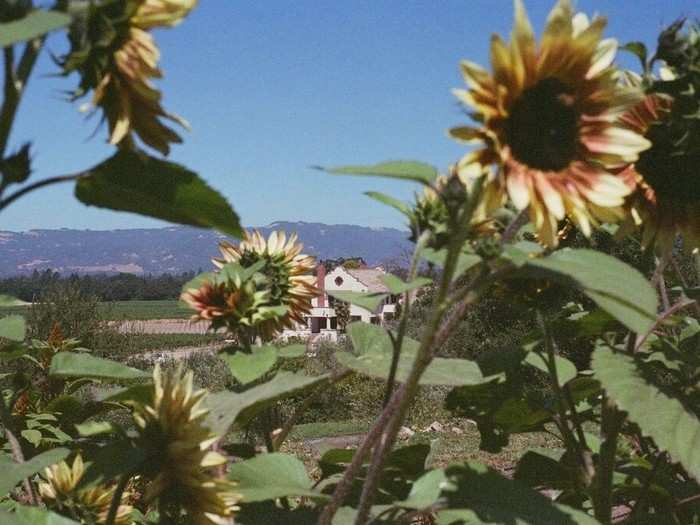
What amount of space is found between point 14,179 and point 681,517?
3.84 ft

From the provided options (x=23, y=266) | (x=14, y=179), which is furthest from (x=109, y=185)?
(x=23, y=266)

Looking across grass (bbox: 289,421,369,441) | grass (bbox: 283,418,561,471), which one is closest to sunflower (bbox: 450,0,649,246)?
grass (bbox: 283,418,561,471)

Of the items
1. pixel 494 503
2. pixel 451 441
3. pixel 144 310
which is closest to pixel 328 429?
pixel 451 441

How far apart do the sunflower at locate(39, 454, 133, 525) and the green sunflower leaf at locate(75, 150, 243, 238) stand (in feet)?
1.76

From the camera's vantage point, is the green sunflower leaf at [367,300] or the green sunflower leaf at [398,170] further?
the green sunflower leaf at [367,300]

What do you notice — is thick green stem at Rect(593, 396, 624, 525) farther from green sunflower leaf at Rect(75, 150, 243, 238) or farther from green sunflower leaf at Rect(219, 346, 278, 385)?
green sunflower leaf at Rect(75, 150, 243, 238)

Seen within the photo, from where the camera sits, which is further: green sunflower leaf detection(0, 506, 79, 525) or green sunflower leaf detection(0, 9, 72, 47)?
green sunflower leaf detection(0, 506, 79, 525)

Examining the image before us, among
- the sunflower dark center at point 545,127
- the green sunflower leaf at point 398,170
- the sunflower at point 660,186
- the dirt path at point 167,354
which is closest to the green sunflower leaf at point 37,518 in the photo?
the green sunflower leaf at point 398,170

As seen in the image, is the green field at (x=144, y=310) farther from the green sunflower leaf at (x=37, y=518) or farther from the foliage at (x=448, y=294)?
the green sunflower leaf at (x=37, y=518)

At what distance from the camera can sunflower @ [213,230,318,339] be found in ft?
4.21

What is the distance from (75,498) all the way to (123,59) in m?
0.69

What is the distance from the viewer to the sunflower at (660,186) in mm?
936

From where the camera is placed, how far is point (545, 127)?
77cm

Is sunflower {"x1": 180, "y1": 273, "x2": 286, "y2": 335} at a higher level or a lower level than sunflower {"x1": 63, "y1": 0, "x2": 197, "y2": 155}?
lower
